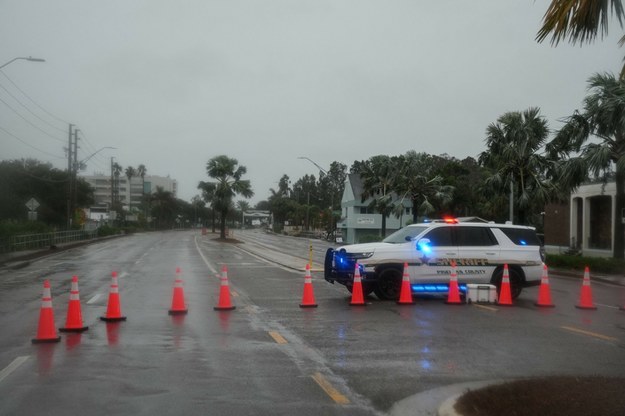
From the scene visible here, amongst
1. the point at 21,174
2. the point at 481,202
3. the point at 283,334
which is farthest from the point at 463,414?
the point at 21,174

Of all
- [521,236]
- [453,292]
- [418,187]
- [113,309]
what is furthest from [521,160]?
[113,309]

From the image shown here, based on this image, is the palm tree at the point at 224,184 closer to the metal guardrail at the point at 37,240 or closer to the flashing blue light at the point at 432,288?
the metal guardrail at the point at 37,240

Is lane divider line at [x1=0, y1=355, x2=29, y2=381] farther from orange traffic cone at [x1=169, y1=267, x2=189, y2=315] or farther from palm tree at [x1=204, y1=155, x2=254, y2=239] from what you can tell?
palm tree at [x1=204, y1=155, x2=254, y2=239]

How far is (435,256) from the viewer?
16094mm

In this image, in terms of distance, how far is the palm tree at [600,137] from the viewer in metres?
28.8

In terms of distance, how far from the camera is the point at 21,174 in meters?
62.3

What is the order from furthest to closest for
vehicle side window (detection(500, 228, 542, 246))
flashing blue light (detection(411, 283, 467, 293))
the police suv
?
vehicle side window (detection(500, 228, 542, 246)) → flashing blue light (detection(411, 283, 467, 293)) → the police suv

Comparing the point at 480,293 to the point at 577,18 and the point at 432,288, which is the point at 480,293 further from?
the point at 577,18

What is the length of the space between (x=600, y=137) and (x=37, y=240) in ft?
111

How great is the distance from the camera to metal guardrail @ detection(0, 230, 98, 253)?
36.6m

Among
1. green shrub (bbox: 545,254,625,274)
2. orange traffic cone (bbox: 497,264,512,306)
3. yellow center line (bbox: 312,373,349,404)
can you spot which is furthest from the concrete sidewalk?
Answer: green shrub (bbox: 545,254,625,274)

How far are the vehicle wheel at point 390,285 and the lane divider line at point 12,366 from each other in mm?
8602

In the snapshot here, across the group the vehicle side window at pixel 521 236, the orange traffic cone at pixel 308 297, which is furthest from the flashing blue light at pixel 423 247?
the orange traffic cone at pixel 308 297

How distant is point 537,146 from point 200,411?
33795 millimetres
